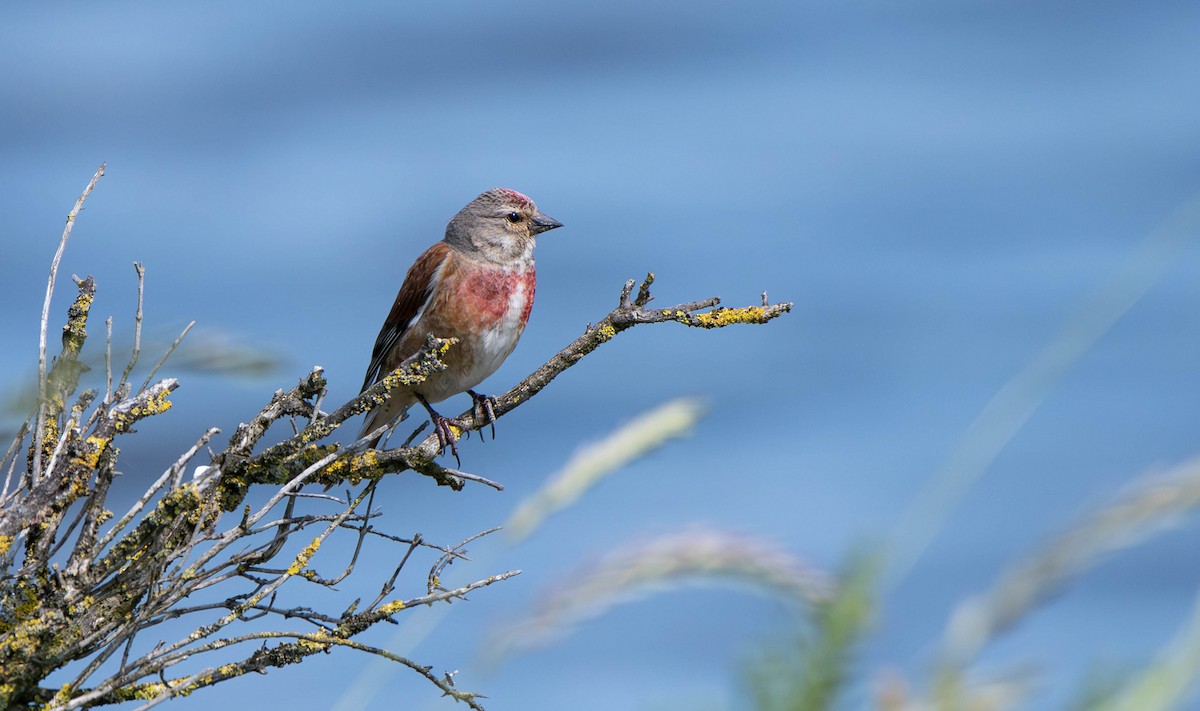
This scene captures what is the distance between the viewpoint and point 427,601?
154 centimetres

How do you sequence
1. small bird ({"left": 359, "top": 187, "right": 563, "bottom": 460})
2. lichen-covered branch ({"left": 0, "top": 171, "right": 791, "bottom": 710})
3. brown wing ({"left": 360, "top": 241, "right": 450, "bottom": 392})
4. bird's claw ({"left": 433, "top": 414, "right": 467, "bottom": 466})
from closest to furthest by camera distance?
1. lichen-covered branch ({"left": 0, "top": 171, "right": 791, "bottom": 710})
2. bird's claw ({"left": 433, "top": 414, "right": 467, "bottom": 466})
3. small bird ({"left": 359, "top": 187, "right": 563, "bottom": 460})
4. brown wing ({"left": 360, "top": 241, "right": 450, "bottom": 392})

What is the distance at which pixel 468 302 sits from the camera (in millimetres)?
3602

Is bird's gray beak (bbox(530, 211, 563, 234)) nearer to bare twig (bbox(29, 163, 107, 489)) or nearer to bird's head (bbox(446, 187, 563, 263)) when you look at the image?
bird's head (bbox(446, 187, 563, 263))

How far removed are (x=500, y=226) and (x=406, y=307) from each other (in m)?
0.46

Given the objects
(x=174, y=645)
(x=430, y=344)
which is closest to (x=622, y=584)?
(x=174, y=645)

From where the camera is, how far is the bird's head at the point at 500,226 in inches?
152

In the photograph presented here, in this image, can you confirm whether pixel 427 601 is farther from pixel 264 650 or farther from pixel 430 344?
pixel 430 344

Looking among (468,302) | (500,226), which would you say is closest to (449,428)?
(468,302)

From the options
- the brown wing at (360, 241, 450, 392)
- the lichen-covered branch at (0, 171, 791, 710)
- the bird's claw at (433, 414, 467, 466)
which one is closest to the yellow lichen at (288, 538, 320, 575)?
the lichen-covered branch at (0, 171, 791, 710)

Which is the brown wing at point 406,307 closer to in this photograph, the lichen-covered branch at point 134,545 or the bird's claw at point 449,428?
the bird's claw at point 449,428

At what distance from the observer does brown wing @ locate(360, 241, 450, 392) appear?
11.9ft

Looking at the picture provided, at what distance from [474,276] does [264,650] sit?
7.56ft

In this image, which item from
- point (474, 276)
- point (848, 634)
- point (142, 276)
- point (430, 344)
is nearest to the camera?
point (848, 634)

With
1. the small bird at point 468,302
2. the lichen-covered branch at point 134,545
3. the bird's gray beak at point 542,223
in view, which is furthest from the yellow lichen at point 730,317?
the bird's gray beak at point 542,223
